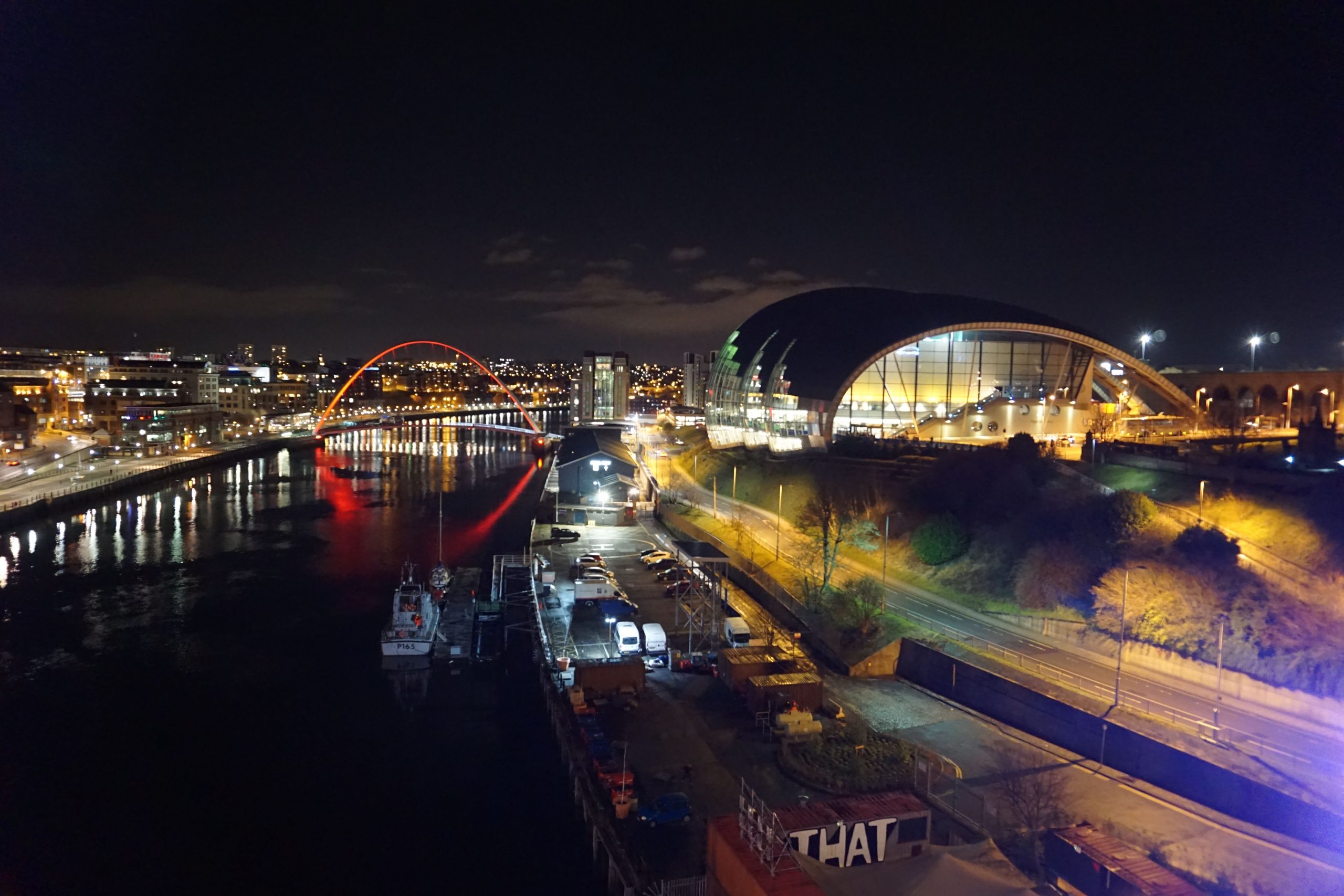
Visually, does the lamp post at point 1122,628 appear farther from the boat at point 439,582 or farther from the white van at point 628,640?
the boat at point 439,582

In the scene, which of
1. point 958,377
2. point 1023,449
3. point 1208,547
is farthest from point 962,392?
point 1208,547

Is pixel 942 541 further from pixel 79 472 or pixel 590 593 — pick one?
pixel 79 472

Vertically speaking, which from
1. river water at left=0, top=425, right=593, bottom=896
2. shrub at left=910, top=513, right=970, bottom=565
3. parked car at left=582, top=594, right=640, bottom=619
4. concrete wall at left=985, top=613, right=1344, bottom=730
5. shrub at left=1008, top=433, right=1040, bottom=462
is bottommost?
river water at left=0, top=425, right=593, bottom=896

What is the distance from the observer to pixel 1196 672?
10.6 meters

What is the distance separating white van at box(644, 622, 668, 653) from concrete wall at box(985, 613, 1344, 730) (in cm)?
564

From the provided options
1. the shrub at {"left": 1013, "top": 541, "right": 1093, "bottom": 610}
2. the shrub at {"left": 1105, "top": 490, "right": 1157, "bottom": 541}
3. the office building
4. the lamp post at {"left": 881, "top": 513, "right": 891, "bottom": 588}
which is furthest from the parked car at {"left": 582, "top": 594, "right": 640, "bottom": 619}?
the office building

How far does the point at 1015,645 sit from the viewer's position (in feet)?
40.0

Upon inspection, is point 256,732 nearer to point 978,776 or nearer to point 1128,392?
point 978,776

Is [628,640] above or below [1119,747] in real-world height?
above

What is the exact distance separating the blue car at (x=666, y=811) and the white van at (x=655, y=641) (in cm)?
446

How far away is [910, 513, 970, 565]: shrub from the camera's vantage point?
627 inches

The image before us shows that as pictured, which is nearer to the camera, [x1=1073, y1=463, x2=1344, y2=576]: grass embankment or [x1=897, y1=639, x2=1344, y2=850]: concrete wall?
[x1=897, y1=639, x2=1344, y2=850]: concrete wall

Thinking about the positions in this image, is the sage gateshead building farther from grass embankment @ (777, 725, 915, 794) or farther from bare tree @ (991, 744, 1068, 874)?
grass embankment @ (777, 725, 915, 794)

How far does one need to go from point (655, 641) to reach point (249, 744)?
5848mm
